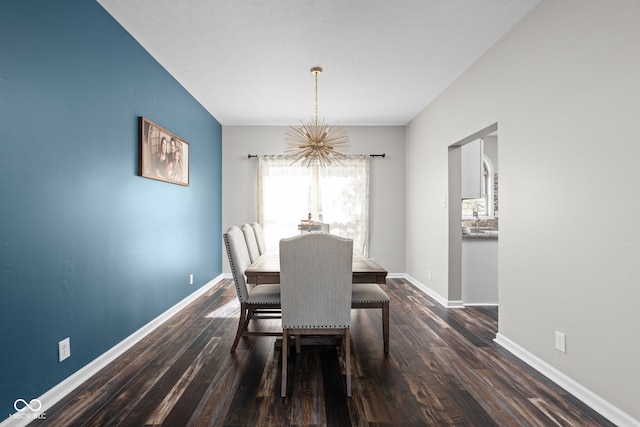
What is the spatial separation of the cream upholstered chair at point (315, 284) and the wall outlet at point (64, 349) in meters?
1.35

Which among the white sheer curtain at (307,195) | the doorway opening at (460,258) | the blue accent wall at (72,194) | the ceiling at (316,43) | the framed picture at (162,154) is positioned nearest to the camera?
the blue accent wall at (72,194)

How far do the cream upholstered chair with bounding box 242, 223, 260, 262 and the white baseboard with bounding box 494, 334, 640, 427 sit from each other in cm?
240

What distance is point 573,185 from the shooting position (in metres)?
2.09

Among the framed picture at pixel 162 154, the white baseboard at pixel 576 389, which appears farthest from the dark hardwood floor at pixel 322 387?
the framed picture at pixel 162 154

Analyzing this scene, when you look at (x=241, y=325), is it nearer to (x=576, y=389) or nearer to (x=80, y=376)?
(x=80, y=376)

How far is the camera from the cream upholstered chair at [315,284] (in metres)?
2.02

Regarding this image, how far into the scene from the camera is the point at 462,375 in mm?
2268

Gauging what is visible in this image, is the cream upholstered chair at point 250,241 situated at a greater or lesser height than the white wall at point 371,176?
lesser

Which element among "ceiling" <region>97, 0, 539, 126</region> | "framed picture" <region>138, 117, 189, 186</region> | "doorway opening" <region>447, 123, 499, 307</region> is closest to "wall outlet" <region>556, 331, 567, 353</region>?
"doorway opening" <region>447, 123, 499, 307</region>

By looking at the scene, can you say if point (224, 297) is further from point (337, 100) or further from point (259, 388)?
point (337, 100)

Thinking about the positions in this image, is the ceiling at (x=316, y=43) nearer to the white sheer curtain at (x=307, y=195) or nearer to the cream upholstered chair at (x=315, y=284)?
the white sheer curtain at (x=307, y=195)

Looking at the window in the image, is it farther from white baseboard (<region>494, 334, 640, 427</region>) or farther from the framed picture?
the framed picture

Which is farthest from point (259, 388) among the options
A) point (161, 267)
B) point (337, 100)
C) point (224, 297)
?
point (337, 100)

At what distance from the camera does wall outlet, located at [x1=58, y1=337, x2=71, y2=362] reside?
2014 millimetres
